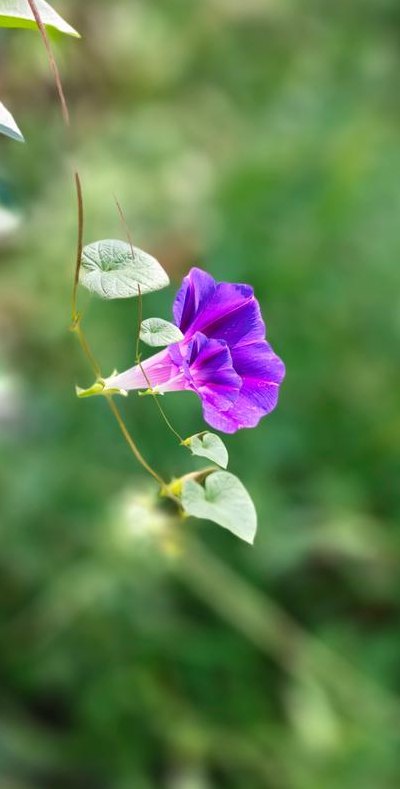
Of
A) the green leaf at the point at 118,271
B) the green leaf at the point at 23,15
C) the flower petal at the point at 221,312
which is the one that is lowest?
the green leaf at the point at 118,271

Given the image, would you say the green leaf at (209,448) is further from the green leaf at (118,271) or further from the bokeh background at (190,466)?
the bokeh background at (190,466)

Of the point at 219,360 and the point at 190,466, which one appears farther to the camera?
the point at 190,466

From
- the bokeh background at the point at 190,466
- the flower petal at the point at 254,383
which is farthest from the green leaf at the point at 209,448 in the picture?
Result: the bokeh background at the point at 190,466

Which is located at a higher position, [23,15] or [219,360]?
[23,15]

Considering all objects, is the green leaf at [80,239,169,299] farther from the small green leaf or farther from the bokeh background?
the bokeh background

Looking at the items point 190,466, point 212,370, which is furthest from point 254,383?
point 190,466

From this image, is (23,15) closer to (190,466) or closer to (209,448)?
(209,448)

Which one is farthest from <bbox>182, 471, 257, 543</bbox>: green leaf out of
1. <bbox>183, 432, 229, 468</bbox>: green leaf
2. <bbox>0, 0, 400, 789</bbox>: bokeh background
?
<bbox>0, 0, 400, 789</bbox>: bokeh background
